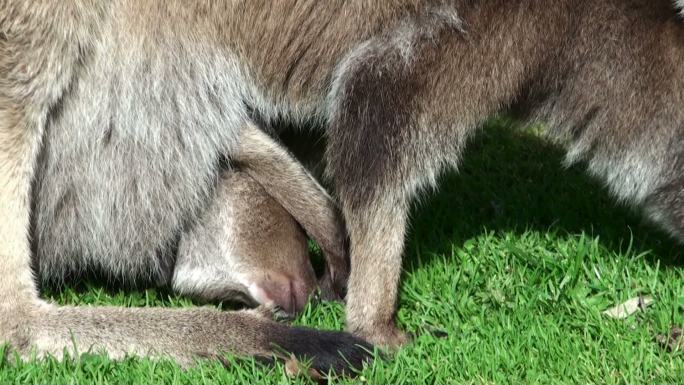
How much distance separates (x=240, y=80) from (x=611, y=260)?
1.58 meters

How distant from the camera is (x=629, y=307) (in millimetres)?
4387

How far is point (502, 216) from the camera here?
5.21 metres

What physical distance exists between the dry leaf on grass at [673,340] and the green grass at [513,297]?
0.03 meters

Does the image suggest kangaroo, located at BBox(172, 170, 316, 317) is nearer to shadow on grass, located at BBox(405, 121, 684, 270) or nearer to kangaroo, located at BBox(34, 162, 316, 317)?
kangaroo, located at BBox(34, 162, 316, 317)

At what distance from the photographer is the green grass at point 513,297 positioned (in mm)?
3920

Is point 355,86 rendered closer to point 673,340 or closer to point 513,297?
point 513,297

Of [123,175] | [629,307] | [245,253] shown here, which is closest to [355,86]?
[245,253]

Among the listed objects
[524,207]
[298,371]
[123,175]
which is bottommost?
[524,207]

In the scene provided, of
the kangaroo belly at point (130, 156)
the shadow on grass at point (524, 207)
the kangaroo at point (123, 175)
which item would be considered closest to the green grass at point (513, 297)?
the shadow on grass at point (524, 207)

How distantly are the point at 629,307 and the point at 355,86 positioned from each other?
4.14ft

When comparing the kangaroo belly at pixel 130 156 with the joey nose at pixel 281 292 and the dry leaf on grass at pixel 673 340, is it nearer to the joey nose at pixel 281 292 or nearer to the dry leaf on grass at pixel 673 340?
the joey nose at pixel 281 292

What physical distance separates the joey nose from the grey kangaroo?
288 mm

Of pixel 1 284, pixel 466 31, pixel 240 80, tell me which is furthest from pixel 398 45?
pixel 1 284

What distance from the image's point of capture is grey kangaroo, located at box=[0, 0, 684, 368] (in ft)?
13.5
